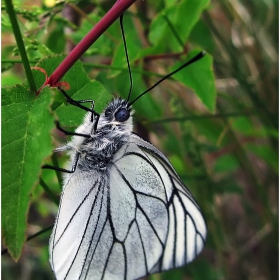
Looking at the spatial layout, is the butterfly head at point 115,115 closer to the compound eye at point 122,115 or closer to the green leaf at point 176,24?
the compound eye at point 122,115

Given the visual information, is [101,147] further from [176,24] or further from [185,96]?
[185,96]

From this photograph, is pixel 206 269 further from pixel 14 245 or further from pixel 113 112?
pixel 14 245

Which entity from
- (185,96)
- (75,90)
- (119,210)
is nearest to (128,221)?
(119,210)

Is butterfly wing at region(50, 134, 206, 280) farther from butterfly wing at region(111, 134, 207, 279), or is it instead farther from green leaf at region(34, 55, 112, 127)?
green leaf at region(34, 55, 112, 127)

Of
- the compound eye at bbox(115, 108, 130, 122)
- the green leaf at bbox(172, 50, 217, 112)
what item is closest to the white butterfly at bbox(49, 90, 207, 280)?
the compound eye at bbox(115, 108, 130, 122)

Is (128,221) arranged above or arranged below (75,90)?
below

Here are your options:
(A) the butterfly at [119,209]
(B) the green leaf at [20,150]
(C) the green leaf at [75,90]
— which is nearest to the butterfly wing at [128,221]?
(A) the butterfly at [119,209]
